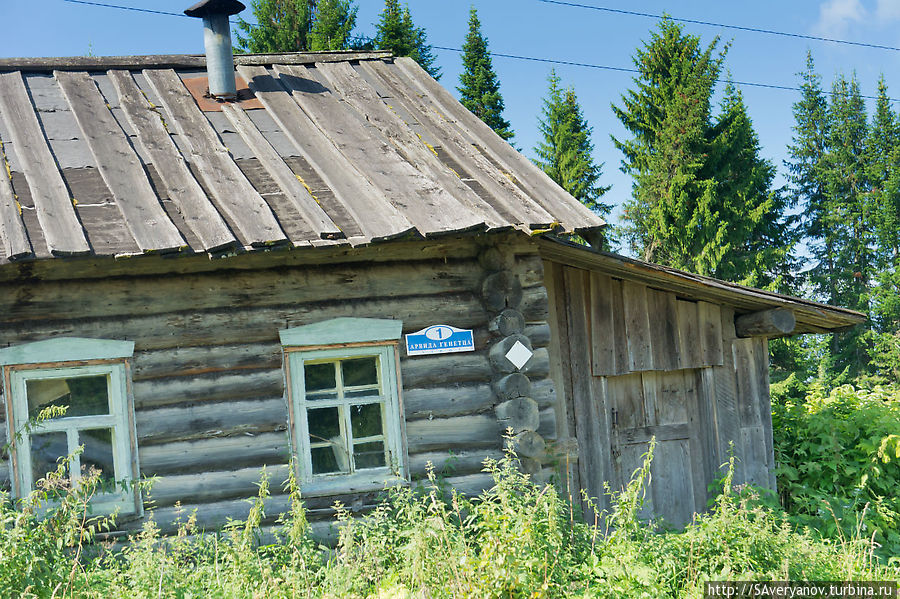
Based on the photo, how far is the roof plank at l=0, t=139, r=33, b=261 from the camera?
532cm

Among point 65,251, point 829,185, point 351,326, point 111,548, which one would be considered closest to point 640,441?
point 351,326

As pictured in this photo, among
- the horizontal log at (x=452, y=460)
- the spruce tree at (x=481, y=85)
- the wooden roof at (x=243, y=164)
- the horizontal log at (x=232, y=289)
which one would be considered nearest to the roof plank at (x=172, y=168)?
the wooden roof at (x=243, y=164)

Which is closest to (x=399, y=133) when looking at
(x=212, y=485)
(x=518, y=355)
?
(x=518, y=355)

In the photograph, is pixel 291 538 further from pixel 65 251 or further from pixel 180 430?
pixel 65 251

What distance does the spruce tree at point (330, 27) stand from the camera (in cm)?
2023

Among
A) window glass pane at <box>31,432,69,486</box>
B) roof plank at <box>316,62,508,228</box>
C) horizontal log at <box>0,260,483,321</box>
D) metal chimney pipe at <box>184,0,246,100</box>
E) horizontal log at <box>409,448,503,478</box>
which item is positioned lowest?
horizontal log at <box>409,448,503,478</box>

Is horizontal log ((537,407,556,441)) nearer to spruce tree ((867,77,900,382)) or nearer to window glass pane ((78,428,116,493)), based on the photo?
window glass pane ((78,428,116,493))

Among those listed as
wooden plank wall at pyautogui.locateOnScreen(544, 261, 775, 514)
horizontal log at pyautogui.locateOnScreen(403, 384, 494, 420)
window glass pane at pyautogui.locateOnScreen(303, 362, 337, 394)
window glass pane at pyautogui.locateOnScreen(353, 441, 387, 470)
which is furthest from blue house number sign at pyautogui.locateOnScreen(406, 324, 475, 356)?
wooden plank wall at pyautogui.locateOnScreen(544, 261, 775, 514)

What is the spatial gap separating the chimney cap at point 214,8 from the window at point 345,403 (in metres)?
4.10

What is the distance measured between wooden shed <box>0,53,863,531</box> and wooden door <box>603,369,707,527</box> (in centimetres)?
35

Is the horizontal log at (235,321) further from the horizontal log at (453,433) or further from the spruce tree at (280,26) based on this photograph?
the spruce tree at (280,26)

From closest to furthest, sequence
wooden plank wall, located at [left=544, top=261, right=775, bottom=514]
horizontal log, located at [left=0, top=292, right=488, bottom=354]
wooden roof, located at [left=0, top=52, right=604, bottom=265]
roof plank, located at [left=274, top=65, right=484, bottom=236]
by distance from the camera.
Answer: wooden roof, located at [left=0, top=52, right=604, bottom=265] → horizontal log, located at [left=0, top=292, right=488, bottom=354] → roof plank, located at [left=274, top=65, right=484, bottom=236] → wooden plank wall, located at [left=544, top=261, right=775, bottom=514]

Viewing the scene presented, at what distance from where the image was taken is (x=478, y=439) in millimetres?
6723

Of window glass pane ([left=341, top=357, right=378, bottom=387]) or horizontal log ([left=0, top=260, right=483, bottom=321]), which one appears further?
window glass pane ([left=341, top=357, right=378, bottom=387])
